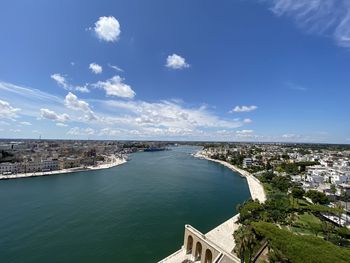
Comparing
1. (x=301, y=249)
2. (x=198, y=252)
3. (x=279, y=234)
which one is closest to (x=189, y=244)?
(x=198, y=252)

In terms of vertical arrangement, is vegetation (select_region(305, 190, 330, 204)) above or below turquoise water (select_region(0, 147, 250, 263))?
above

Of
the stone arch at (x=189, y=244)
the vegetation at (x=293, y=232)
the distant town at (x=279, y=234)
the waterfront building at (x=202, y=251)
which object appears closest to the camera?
the vegetation at (x=293, y=232)

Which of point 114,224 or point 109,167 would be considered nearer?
point 114,224

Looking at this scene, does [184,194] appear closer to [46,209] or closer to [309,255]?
[46,209]

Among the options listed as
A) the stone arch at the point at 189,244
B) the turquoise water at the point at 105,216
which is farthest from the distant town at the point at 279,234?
the turquoise water at the point at 105,216

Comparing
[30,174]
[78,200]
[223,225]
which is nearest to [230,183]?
[223,225]

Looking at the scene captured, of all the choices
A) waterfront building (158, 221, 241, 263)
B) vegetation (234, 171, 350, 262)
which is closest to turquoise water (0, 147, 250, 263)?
waterfront building (158, 221, 241, 263)

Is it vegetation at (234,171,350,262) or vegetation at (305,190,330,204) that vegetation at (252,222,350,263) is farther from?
vegetation at (305,190,330,204)

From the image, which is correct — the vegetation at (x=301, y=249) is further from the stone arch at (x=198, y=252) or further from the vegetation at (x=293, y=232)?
the stone arch at (x=198, y=252)
